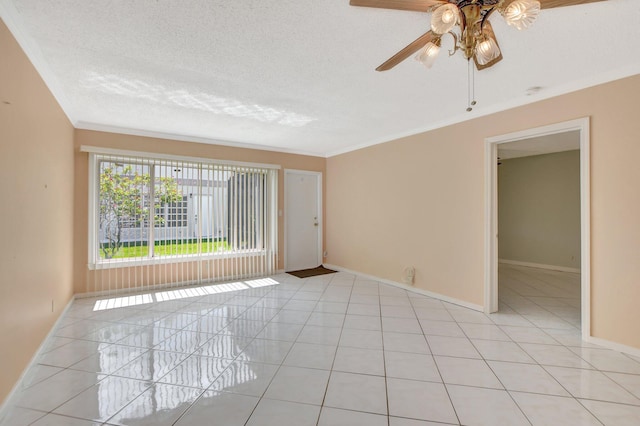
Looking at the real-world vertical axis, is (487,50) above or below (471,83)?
below

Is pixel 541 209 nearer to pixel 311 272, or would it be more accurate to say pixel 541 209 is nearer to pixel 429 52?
pixel 311 272

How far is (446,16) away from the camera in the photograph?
1.33 meters

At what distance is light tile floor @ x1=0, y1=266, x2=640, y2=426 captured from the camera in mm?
1676

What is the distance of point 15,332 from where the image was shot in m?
1.87

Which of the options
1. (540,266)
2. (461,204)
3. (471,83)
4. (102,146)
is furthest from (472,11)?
(540,266)

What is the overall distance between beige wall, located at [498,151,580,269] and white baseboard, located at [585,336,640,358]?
12.4ft

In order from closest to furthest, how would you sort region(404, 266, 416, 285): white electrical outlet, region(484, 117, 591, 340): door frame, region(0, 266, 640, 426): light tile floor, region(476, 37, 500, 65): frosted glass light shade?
region(476, 37, 500, 65): frosted glass light shade, region(0, 266, 640, 426): light tile floor, region(484, 117, 591, 340): door frame, region(404, 266, 416, 285): white electrical outlet

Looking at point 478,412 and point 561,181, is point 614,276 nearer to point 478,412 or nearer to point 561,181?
point 478,412

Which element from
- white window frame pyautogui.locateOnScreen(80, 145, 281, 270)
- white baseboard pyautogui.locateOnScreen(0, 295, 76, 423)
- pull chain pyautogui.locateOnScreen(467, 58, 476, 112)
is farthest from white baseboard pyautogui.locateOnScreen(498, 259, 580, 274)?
white baseboard pyautogui.locateOnScreen(0, 295, 76, 423)

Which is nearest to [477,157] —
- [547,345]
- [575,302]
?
[547,345]

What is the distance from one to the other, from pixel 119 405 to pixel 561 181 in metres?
7.45

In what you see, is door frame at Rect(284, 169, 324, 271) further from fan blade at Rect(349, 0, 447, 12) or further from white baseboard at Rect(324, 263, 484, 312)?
fan blade at Rect(349, 0, 447, 12)

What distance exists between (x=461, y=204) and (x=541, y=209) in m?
3.71

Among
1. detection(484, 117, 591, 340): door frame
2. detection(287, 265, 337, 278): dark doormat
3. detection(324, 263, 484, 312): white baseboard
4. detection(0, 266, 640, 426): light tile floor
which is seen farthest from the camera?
detection(287, 265, 337, 278): dark doormat
